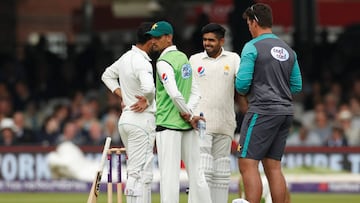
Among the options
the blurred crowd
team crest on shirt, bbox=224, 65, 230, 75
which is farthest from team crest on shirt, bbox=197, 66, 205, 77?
the blurred crowd

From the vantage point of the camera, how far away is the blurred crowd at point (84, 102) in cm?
2216

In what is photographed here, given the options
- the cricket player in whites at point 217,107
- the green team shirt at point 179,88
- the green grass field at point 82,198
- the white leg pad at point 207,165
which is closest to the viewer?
the green team shirt at point 179,88

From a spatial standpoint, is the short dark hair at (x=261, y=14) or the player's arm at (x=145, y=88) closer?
the short dark hair at (x=261, y=14)

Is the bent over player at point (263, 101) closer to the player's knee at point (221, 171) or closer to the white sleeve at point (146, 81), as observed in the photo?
the white sleeve at point (146, 81)

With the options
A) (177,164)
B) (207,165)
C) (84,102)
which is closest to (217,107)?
(207,165)

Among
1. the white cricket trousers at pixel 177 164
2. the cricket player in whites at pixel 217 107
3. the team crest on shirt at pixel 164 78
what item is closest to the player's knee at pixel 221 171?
the cricket player in whites at pixel 217 107

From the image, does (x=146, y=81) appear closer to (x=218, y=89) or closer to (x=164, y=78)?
(x=164, y=78)

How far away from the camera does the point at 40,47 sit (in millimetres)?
26453

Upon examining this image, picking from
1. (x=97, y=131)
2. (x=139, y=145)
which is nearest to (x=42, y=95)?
(x=97, y=131)

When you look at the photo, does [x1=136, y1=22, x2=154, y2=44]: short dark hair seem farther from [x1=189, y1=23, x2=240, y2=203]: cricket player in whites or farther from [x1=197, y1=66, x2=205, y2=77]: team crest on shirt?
[x1=197, y1=66, x2=205, y2=77]: team crest on shirt

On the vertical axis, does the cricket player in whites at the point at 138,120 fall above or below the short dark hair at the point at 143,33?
below

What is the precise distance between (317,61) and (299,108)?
7.39 feet

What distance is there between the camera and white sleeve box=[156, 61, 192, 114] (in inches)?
515

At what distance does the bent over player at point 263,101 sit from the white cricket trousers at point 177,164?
673 mm
